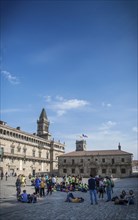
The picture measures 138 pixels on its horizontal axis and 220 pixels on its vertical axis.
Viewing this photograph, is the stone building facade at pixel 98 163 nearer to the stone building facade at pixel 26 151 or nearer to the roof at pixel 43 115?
the stone building facade at pixel 26 151

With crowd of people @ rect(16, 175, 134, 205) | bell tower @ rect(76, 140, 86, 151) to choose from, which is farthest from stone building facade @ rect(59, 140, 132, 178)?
crowd of people @ rect(16, 175, 134, 205)

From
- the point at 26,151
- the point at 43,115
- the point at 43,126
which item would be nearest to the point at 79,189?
the point at 26,151

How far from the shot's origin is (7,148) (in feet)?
193

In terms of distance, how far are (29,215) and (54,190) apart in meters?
13.4

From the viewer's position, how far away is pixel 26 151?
6700 centimetres

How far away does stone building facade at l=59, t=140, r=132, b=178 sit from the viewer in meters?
67.2

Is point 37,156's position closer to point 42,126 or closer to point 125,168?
point 42,126

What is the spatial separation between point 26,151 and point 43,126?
24.5 m

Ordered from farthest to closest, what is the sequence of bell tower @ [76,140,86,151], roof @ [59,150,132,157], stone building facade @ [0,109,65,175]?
bell tower @ [76,140,86,151] → roof @ [59,150,132,157] → stone building facade @ [0,109,65,175]

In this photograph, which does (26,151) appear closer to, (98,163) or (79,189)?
(98,163)

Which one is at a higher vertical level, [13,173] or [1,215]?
[1,215]

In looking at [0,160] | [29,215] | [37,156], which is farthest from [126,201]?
[37,156]

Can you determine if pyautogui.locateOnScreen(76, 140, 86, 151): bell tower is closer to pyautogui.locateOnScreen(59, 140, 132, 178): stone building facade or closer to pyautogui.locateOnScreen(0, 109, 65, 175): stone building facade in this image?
pyautogui.locateOnScreen(0, 109, 65, 175): stone building facade

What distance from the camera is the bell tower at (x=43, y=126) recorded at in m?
89.9
